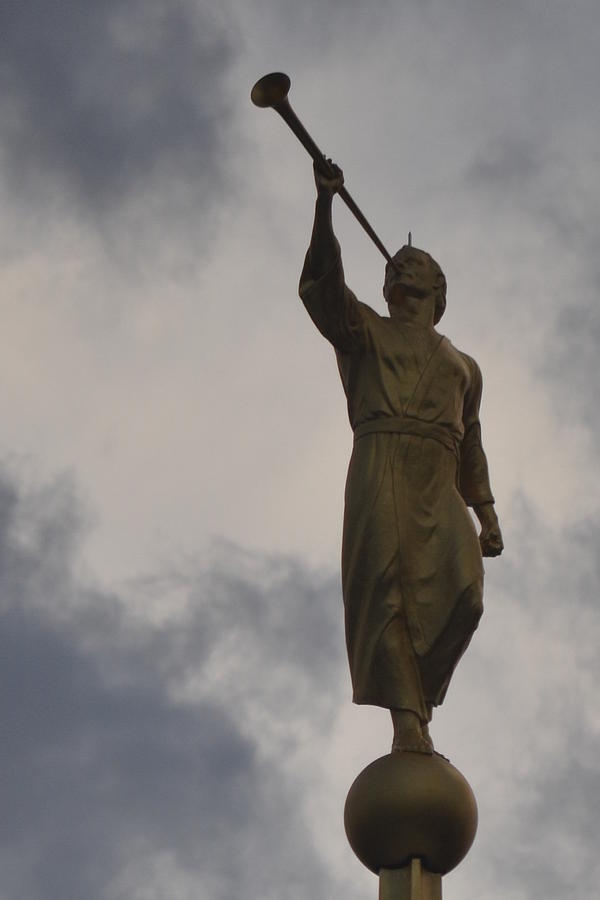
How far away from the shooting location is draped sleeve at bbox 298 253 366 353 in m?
12.5

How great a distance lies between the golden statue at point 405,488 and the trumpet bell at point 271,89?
Answer: 0.73 m

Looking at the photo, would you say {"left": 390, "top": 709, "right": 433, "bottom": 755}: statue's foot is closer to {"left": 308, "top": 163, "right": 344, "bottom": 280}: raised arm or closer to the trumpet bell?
{"left": 308, "top": 163, "right": 344, "bottom": 280}: raised arm

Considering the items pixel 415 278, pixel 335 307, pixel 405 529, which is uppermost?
pixel 415 278

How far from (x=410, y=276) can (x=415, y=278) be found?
4 cm

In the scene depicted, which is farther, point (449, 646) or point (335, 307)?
point (335, 307)

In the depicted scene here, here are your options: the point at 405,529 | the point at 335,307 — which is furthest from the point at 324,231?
the point at 405,529

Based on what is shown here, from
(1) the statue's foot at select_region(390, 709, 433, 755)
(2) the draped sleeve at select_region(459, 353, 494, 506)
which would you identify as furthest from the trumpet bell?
(1) the statue's foot at select_region(390, 709, 433, 755)

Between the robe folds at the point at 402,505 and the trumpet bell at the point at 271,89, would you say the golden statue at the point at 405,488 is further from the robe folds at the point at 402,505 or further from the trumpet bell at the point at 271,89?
the trumpet bell at the point at 271,89

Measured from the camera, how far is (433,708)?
1208cm

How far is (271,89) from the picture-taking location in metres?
11.4

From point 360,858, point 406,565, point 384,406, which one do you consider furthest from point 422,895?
point 384,406

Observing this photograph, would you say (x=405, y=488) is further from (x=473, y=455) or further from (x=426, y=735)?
(x=426, y=735)

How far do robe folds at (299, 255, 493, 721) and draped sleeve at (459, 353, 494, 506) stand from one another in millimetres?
25

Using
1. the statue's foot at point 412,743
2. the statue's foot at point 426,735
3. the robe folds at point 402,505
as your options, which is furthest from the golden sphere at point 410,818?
the robe folds at point 402,505
